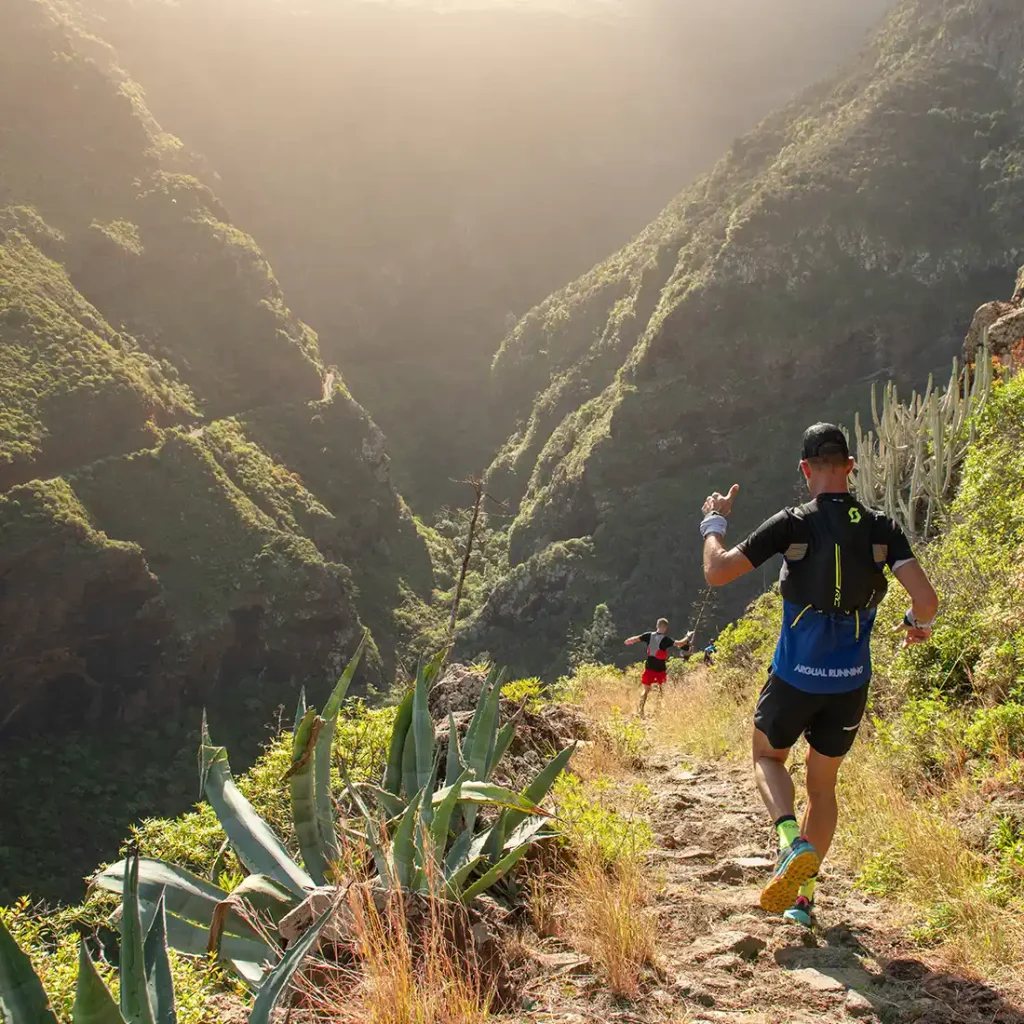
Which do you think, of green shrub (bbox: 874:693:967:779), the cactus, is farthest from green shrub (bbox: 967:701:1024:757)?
the cactus

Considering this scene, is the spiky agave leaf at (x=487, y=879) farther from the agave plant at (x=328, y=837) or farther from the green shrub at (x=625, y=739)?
the green shrub at (x=625, y=739)

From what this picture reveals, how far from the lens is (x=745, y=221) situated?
72.4 meters

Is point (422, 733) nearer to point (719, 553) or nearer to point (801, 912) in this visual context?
point (719, 553)

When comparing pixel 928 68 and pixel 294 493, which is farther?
pixel 928 68

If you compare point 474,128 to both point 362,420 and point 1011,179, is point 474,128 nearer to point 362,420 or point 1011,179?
point 362,420

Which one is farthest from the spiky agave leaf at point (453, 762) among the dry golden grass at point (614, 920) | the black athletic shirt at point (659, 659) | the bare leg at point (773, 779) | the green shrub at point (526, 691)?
the black athletic shirt at point (659, 659)

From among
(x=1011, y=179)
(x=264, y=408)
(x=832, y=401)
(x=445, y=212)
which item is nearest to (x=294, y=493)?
(x=264, y=408)

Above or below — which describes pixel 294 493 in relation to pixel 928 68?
below

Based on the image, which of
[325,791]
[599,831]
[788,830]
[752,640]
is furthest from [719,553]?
[752,640]

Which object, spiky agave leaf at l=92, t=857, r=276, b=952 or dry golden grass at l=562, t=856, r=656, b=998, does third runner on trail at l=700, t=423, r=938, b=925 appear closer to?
dry golden grass at l=562, t=856, r=656, b=998

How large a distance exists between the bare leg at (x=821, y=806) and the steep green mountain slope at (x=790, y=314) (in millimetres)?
57276

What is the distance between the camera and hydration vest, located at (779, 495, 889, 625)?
2.96 metres

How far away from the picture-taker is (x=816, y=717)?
309 cm

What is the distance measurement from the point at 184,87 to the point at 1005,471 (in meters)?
154
